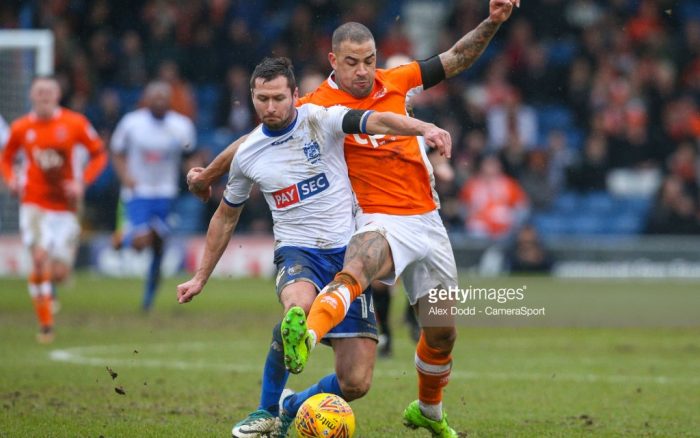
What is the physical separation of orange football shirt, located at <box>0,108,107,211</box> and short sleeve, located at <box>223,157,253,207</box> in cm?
714

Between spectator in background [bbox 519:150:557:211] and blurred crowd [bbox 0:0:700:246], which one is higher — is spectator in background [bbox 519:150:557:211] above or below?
below

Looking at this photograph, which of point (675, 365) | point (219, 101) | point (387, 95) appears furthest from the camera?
point (219, 101)

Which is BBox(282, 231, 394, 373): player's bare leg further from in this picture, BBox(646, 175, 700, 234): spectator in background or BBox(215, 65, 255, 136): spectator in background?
BBox(646, 175, 700, 234): spectator in background

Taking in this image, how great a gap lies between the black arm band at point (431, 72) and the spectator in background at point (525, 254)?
13.5 metres

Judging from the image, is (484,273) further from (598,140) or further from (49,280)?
(49,280)

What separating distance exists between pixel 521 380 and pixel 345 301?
3985mm

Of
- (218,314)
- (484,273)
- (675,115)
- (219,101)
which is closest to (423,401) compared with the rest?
(218,314)

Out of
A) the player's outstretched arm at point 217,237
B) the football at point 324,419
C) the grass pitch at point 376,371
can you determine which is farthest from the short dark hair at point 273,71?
the grass pitch at point 376,371

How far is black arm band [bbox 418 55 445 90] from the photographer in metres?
7.50

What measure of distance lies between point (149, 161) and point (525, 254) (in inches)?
306

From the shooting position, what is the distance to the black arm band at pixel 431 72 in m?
7.50

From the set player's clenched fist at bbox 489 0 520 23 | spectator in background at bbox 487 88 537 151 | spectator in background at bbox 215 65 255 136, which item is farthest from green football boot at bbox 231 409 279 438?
spectator in background at bbox 487 88 537 151

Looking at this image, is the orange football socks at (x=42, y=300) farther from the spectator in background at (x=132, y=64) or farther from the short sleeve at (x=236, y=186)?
the spectator in background at (x=132, y=64)

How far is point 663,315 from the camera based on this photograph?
631 inches
